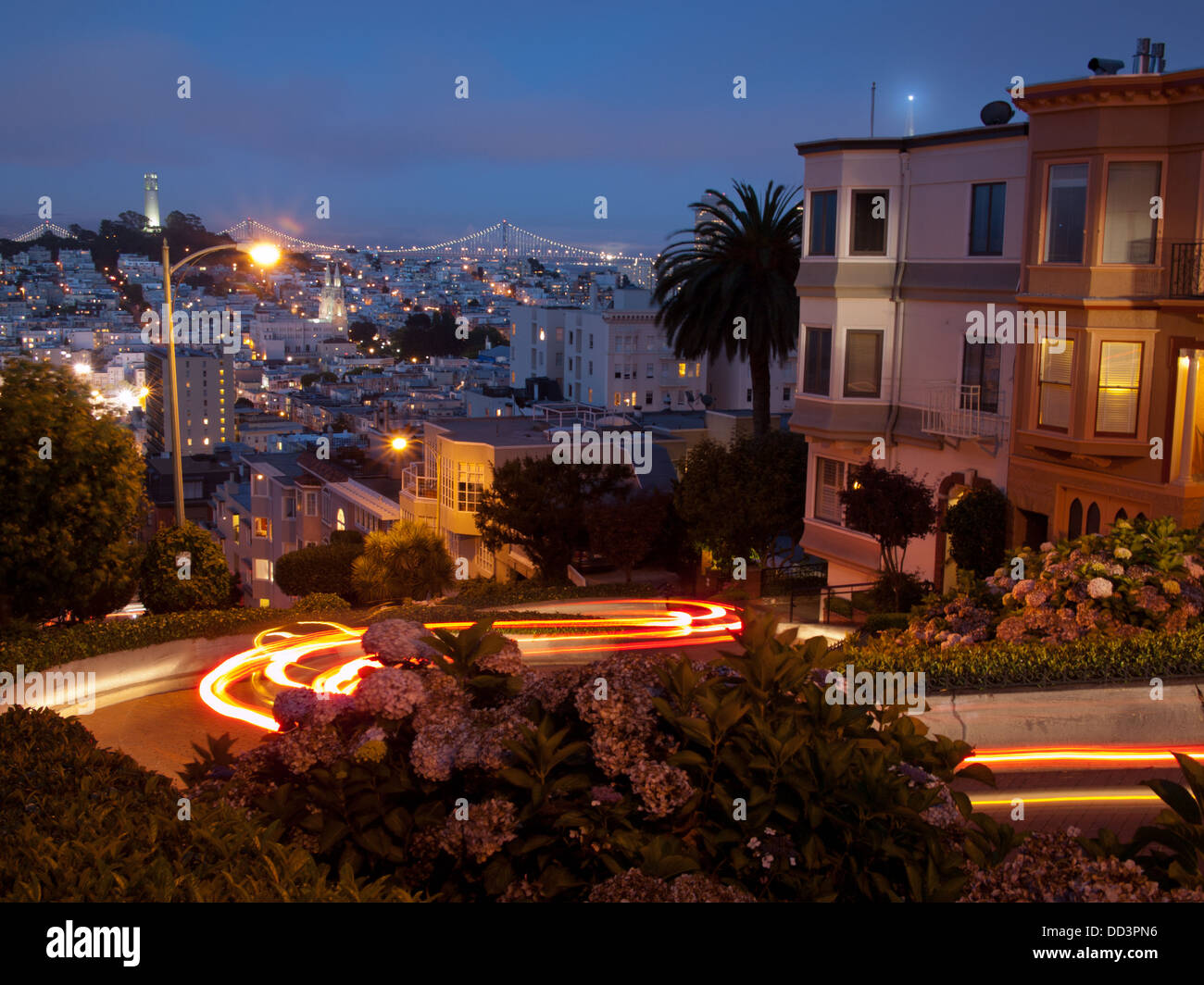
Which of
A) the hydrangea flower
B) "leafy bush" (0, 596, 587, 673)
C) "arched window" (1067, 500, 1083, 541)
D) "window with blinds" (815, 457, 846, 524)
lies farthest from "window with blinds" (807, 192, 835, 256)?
the hydrangea flower

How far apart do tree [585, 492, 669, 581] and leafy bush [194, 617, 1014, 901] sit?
23141 mm

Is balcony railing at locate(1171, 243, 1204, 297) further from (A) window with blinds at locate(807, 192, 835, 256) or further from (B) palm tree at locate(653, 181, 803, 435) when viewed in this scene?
(B) palm tree at locate(653, 181, 803, 435)

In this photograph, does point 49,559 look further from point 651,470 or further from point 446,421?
point 446,421

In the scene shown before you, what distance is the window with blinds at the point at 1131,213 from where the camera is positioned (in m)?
19.7

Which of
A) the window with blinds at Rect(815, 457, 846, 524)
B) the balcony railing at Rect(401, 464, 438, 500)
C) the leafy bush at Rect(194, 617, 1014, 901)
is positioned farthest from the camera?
the balcony railing at Rect(401, 464, 438, 500)

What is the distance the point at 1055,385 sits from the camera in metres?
21.2

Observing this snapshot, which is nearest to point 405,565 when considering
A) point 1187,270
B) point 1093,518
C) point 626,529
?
point 626,529

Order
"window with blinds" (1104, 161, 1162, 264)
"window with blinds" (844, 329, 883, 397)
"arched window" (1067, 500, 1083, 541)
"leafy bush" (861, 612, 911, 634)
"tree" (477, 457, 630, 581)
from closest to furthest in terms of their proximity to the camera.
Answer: "leafy bush" (861, 612, 911, 634) < "window with blinds" (1104, 161, 1162, 264) < "arched window" (1067, 500, 1083, 541) < "window with blinds" (844, 329, 883, 397) < "tree" (477, 457, 630, 581)

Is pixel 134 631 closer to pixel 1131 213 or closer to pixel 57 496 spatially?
pixel 57 496

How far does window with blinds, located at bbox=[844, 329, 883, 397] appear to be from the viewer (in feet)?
84.2

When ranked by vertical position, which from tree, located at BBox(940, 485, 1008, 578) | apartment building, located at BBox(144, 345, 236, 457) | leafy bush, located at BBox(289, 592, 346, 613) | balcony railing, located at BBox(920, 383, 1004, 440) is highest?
balcony railing, located at BBox(920, 383, 1004, 440)

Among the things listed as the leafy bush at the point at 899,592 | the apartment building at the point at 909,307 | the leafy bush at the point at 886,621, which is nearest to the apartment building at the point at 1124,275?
the apartment building at the point at 909,307

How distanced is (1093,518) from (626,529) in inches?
480
